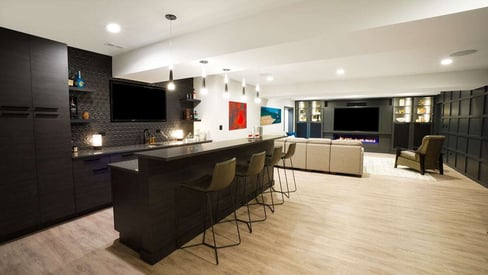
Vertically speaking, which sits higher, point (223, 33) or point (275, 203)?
point (223, 33)

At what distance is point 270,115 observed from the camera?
8.21 metres

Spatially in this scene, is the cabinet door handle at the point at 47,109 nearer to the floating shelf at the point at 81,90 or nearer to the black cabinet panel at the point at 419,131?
the floating shelf at the point at 81,90

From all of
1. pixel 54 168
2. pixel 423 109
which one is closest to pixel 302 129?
pixel 423 109

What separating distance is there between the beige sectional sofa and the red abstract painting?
1240mm

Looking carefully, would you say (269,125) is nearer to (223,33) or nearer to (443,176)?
(443,176)

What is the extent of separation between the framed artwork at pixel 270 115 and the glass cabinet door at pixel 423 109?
5.05m

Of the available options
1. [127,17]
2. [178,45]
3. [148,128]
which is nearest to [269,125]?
[148,128]

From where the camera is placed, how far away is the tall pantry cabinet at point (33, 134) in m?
2.56

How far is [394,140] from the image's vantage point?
875 cm

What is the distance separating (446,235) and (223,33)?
3584 millimetres

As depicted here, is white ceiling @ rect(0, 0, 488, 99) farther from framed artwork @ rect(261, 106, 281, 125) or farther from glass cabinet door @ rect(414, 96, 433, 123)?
glass cabinet door @ rect(414, 96, 433, 123)

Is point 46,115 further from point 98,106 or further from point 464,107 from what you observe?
point 464,107

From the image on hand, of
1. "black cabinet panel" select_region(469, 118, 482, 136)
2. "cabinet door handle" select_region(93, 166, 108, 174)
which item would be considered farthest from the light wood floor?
"black cabinet panel" select_region(469, 118, 482, 136)

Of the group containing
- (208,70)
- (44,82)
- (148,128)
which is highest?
(208,70)
